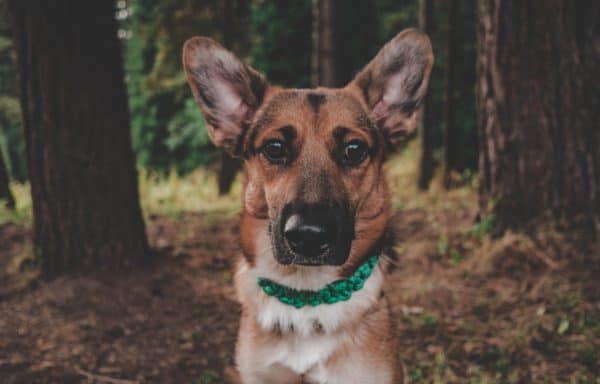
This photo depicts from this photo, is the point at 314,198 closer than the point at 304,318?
Yes

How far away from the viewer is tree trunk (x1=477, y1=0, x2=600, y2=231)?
4906 millimetres

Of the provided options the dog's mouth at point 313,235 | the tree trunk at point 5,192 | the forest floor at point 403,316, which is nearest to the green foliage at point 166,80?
the tree trunk at point 5,192

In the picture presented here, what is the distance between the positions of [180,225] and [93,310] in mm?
2876

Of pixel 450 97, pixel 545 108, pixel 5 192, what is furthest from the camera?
pixel 450 97

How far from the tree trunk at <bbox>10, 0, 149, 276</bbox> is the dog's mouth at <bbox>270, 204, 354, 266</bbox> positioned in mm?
2639

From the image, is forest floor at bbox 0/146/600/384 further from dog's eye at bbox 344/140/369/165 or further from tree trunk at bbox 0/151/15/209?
tree trunk at bbox 0/151/15/209

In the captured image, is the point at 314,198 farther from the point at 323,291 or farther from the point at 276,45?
the point at 276,45

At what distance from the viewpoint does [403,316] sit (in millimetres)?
4805

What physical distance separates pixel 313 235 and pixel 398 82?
131 centimetres

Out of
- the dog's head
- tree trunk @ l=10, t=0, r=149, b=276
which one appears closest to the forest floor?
tree trunk @ l=10, t=0, r=149, b=276

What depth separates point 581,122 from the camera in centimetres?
494

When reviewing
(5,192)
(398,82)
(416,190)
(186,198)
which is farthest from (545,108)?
(5,192)

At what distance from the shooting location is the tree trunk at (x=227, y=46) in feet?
40.1

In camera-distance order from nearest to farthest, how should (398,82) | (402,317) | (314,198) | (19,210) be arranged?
(314,198)
(398,82)
(402,317)
(19,210)
